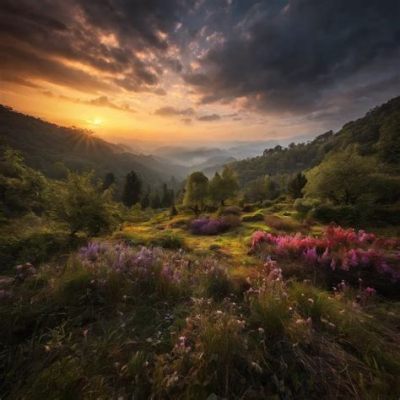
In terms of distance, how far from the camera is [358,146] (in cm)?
8844

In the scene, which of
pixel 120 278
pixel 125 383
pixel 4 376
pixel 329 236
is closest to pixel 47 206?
pixel 120 278

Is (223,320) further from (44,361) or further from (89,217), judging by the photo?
(89,217)

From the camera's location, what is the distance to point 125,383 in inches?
92.7

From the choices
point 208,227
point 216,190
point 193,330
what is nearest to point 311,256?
point 193,330

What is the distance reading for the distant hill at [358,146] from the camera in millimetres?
65312

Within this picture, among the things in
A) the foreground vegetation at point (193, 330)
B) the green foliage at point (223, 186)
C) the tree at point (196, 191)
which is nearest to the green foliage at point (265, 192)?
the green foliage at point (223, 186)

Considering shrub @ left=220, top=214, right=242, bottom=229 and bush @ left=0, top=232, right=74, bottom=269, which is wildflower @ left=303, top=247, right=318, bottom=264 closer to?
bush @ left=0, top=232, right=74, bottom=269

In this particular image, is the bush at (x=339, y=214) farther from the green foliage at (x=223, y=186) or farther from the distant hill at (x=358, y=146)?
the distant hill at (x=358, y=146)

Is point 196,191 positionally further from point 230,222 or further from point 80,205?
point 80,205

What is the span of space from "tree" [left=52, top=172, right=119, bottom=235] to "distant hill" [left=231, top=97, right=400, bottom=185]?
230ft

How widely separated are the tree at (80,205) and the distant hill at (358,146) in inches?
2762

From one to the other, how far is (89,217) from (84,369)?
27.7 ft

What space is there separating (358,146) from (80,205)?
105 m

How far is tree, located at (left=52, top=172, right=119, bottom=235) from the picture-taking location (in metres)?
9.78
